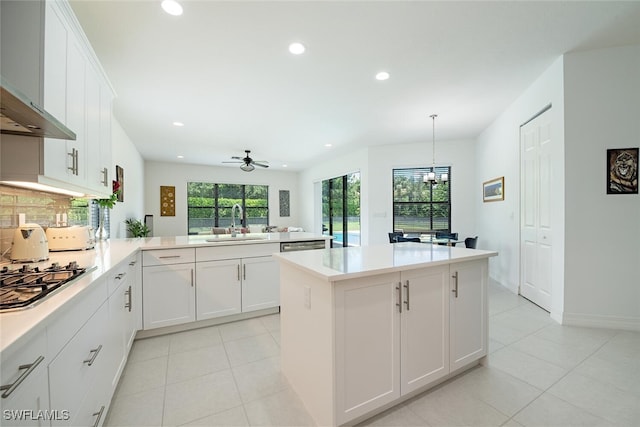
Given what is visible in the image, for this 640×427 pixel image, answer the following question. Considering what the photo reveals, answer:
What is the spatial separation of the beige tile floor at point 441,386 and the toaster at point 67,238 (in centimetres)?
104

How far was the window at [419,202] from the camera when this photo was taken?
5925 millimetres

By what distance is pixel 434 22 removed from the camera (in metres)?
2.17

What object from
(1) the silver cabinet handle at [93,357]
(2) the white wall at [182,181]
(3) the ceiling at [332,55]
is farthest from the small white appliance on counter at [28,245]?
(2) the white wall at [182,181]

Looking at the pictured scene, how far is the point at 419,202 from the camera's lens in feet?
19.9

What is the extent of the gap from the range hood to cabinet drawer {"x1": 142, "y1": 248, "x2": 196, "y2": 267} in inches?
55.7

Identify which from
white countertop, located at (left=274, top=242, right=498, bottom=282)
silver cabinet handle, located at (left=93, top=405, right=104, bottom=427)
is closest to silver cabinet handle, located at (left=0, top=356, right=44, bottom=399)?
silver cabinet handle, located at (left=93, top=405, right=104, bottom=427)

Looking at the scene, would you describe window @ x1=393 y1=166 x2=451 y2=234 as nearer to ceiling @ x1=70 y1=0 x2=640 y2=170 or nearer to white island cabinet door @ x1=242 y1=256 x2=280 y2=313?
ceiling @ x1=70 y1=0 x2=640 y2=170

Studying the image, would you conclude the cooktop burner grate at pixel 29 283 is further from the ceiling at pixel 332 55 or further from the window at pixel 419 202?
the window at pixel 419 202

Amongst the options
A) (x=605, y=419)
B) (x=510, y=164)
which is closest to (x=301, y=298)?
(x=605, y=419)

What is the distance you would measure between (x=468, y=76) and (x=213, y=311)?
3876 mm

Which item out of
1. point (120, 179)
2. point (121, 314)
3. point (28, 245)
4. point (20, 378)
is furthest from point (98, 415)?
point (120, 179)

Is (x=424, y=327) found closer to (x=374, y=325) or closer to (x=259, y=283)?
(x=374, y=325)

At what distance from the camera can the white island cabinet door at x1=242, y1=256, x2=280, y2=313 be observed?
9.77 feet

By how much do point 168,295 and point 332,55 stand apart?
2.85 meters
